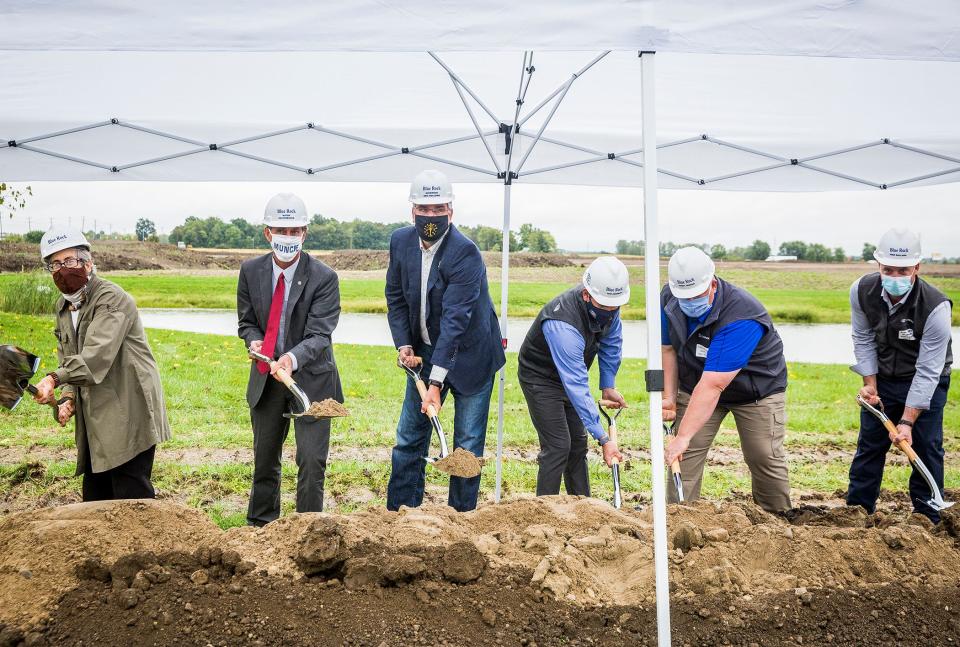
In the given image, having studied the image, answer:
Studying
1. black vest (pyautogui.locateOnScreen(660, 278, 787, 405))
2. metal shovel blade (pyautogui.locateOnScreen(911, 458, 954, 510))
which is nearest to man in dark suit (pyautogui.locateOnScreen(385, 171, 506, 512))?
black vest (pyautogui.locateOnScreen(660, 278, 787, 405))

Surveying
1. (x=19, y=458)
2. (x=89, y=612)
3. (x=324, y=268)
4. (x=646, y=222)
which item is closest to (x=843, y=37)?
(x=646, y=222)

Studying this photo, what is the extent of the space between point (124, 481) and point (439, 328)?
1.68 m

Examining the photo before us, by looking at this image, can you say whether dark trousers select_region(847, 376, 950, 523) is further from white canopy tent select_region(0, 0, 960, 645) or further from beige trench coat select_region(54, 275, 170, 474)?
beige trench coat select_region(54, 275, 170, 474)

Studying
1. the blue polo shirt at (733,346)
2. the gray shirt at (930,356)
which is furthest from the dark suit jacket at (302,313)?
the gray shirt at (930,356)

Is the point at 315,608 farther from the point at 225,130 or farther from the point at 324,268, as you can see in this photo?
the point at 225,130

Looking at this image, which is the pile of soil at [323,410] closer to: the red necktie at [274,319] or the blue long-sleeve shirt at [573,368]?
the red necktie at [274,319]

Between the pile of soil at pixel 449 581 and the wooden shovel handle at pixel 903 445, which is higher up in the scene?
the wooden shovel handle at pixel 903 445

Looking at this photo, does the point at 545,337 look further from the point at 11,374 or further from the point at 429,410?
the point at 11,374

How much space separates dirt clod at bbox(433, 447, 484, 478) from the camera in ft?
12.0

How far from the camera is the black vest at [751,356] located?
3639mm

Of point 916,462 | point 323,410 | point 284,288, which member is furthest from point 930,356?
point 284,288

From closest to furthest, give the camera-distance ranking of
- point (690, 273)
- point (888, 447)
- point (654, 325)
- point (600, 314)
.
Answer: point (654, 325) < point (690, 273) < point (600, 314) < point (888, 447)

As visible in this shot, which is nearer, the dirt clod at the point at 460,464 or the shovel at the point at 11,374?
the shovel at the point at 11,374

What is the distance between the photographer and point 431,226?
12.6ft
